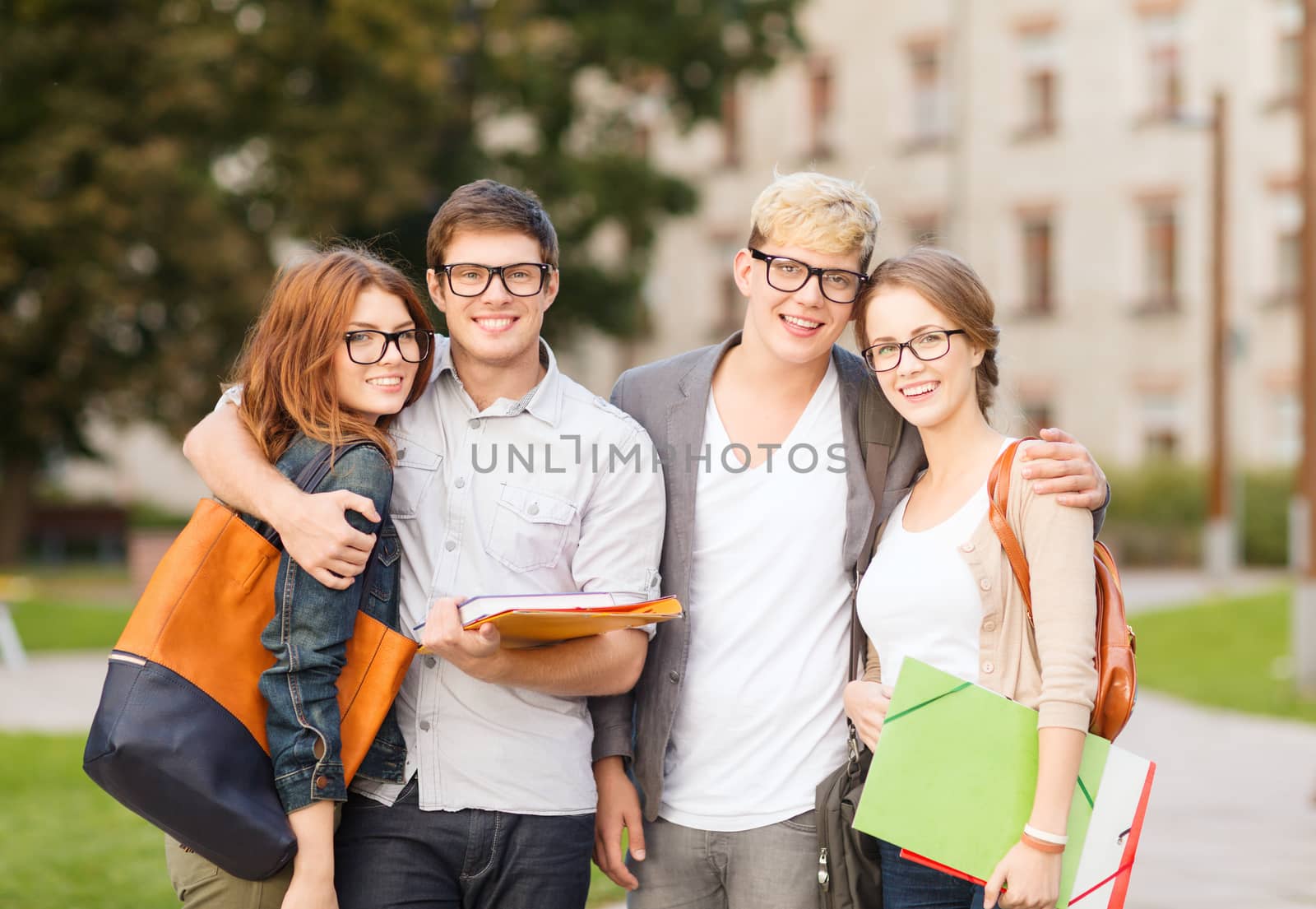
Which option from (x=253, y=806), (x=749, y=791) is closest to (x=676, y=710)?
(x=749, y=791)

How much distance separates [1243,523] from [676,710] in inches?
1087

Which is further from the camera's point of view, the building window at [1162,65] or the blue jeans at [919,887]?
the building window at [1162,65]

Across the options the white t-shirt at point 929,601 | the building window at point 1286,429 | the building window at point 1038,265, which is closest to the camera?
the white t-shirt at point 929,601

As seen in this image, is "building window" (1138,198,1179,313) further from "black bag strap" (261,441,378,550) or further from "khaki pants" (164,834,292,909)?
"khaki pants" (164,834,292,909)

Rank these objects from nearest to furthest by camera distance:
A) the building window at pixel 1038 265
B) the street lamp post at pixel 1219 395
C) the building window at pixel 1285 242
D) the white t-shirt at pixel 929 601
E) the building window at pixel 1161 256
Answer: the white t-shirt at pixel 929 601 < the street lamp post at pixel 1219 395 < the building window at pixel 1285 242 < the building window at pixel 1161 256 < the building window at pixel 1038 265

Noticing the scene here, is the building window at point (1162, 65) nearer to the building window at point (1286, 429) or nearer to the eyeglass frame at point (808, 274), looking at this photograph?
the building window at point (1286, 429)

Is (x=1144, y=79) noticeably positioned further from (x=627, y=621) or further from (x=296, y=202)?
(x=627, y=621)

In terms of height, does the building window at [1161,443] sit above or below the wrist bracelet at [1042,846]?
below

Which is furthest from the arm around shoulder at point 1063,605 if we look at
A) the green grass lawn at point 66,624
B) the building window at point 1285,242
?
the building window at point 1285,242

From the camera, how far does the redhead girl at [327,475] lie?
2.79m

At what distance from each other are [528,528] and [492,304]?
0.47m

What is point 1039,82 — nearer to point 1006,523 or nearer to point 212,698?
point 1006,523

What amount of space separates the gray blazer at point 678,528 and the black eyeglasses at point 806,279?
0.26 metres

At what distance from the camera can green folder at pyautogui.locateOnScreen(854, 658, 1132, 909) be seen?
2.88 metres
